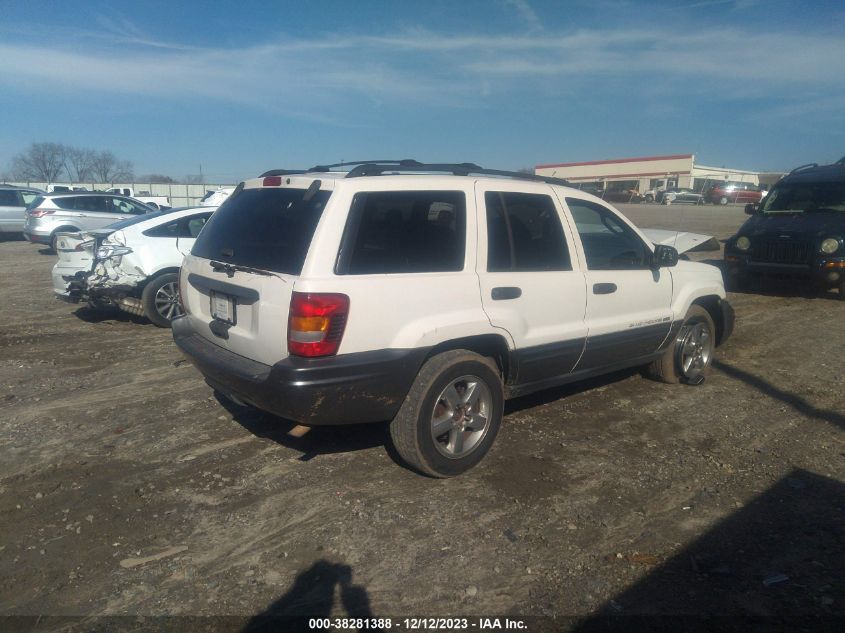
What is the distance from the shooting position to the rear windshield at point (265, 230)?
3.55m

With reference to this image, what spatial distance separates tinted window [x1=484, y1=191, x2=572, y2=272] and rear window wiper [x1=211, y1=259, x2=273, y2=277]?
1426mm

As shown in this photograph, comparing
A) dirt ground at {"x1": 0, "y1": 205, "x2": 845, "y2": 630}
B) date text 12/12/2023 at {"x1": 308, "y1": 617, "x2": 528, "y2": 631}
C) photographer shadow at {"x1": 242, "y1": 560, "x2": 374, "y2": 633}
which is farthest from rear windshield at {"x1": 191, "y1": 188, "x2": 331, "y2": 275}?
date text 12/12/2023 at {"x1": 308, "y1": 617, "x2": 528, "y2": 631}

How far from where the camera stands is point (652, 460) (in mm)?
4273

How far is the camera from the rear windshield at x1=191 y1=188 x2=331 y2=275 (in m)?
3.55

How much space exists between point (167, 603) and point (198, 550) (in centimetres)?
41

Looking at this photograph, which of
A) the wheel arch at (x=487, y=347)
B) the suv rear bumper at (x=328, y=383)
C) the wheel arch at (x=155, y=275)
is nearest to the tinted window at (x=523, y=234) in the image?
the wheel arch at (x=487, y=347)

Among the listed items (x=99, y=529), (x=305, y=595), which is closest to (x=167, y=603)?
(x=305, y=595)

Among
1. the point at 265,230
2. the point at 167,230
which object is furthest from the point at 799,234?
the point at 167,230

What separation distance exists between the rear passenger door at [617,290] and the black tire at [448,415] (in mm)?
1032

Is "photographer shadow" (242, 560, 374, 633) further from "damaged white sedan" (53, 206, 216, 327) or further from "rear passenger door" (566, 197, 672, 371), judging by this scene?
"damaged white sedan" (53, 206, 216, 327)

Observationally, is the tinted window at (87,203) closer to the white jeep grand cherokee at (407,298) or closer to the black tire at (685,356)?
the white jeep grand cherokee at (407,298)

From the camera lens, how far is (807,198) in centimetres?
1031

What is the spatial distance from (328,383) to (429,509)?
38.6 inches

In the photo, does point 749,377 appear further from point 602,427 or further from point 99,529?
point 99,529
